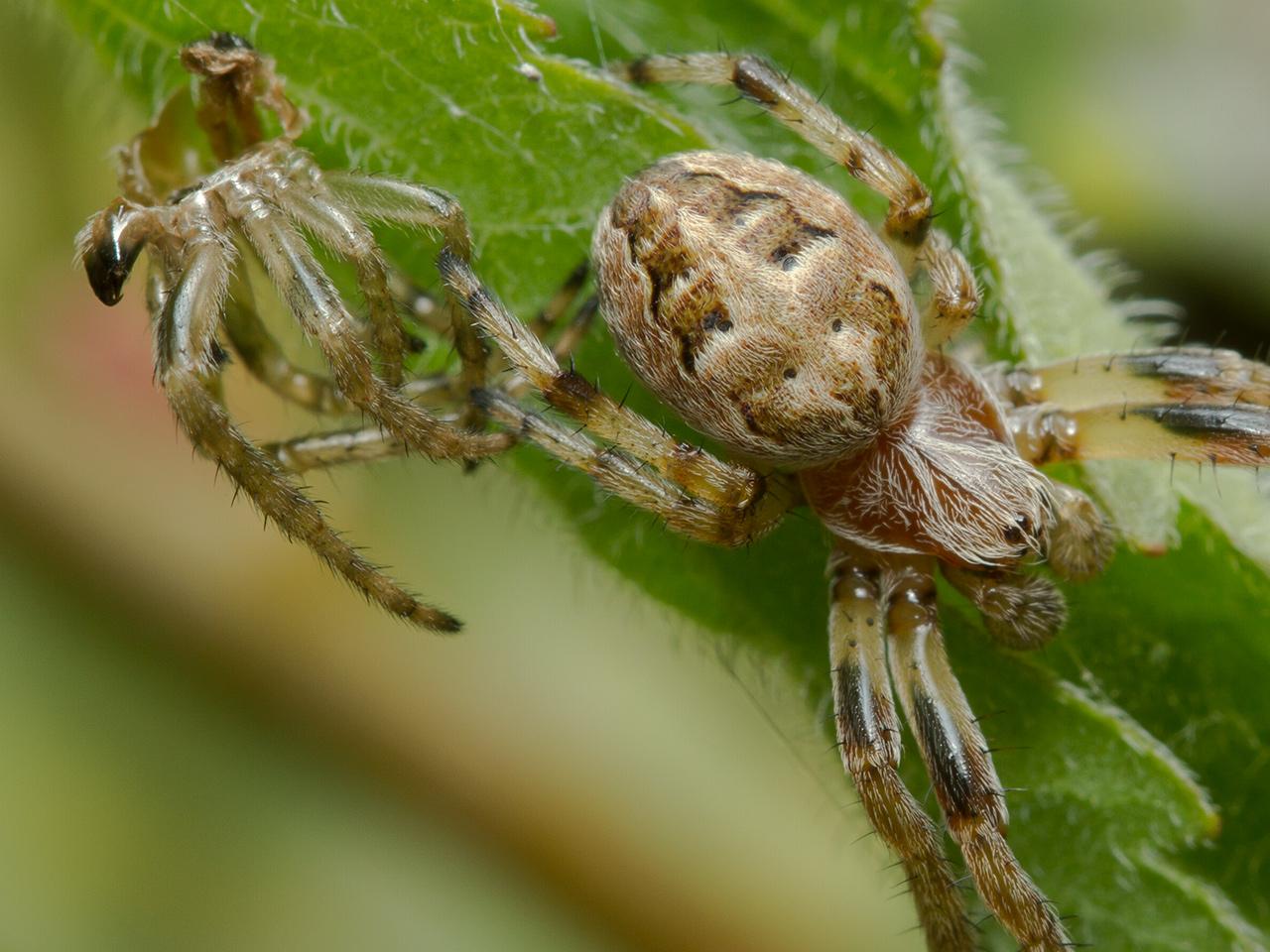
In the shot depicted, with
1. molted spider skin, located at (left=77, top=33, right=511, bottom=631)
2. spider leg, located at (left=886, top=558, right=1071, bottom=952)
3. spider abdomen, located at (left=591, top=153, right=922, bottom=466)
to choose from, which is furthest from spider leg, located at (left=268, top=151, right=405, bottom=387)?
spider leg, located at (left=886, top=558, right=1071, bottom=952)

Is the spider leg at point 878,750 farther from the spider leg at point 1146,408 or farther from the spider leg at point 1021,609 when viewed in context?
the spider leg at point 1146,408

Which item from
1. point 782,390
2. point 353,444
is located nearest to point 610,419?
point 782,390

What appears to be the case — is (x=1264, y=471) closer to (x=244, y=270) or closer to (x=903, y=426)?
(x=903, y=426)

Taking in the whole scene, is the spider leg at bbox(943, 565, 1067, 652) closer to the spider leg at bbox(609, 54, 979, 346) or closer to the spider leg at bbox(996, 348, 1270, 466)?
the spider leg at bbox(996, 348, 1270, 466)

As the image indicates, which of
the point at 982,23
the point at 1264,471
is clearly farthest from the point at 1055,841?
the point at 982,23

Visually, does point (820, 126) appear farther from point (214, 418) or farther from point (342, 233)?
point (214, 418)

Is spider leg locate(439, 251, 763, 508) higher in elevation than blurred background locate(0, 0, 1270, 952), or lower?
higher
